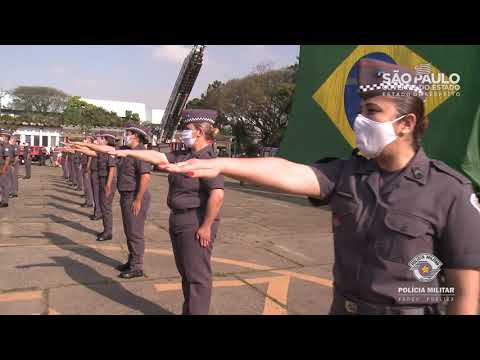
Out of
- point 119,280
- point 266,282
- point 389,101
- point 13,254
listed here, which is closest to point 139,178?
point 119,280

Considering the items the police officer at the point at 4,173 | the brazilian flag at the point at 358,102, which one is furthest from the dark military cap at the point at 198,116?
the police officer at the point at 4,173

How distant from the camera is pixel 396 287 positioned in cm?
144

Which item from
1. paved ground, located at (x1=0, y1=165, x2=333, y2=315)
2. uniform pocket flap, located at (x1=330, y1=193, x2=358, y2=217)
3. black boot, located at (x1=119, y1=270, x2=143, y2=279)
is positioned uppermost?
uniform pocket flap, located at (x1=330, y1=193, x2=358, y2=217)

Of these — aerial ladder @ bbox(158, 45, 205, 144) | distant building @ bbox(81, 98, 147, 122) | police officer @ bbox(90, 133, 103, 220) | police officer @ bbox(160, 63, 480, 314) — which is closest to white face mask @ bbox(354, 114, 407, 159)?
police officer @ bbox(160, 63, 480, 314)

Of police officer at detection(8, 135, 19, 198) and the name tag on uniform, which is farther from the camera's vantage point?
police officer at detection(8, 135, 19, 198)

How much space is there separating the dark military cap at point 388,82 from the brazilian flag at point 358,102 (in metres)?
2.20

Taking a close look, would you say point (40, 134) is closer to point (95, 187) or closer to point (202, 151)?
point (95, 187)

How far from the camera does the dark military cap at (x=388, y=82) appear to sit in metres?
1.53

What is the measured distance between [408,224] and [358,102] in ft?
10.1

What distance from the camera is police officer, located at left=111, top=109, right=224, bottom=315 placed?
3059 millimetres

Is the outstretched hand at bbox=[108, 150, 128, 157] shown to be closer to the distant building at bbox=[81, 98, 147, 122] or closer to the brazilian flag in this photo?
the brazilian flag

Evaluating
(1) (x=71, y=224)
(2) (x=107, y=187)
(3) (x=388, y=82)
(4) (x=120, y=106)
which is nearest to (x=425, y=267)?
(3) (x=388, y=82)

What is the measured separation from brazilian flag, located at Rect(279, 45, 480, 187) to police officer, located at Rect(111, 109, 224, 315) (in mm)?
1685

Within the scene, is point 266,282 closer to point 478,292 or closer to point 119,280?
point 119,280
